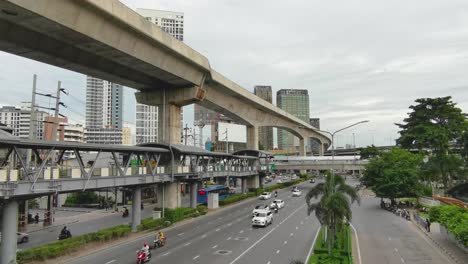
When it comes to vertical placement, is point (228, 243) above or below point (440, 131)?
below

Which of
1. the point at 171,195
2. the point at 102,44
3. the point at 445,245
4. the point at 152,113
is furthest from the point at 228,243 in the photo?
the point at 152,113

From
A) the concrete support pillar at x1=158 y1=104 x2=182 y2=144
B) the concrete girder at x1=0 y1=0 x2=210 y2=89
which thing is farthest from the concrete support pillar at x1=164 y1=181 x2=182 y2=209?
the concrete girder at x1=0 y1=0 x2=210 y2=89

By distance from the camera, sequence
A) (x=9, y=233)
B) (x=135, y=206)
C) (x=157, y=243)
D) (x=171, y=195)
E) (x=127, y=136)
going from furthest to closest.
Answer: (x=127, y=136) → (x=171, y=195) → (x=135, y=206) → (x=157, y=243) → (x=9, y=233)

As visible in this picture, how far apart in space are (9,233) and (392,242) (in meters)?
29.2

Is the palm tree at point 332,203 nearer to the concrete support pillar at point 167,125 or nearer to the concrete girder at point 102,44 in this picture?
the concrete girder at point 102,44

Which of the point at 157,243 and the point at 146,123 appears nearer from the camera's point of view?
the point at 157,243

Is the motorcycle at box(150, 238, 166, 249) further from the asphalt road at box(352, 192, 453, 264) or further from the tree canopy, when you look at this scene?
the tree canopy

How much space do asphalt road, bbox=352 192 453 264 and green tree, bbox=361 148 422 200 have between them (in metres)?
7.61

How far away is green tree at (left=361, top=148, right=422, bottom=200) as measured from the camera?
54281 millimetres

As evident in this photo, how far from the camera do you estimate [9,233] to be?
72.2 feet

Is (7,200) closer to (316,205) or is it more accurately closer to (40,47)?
(40,47)

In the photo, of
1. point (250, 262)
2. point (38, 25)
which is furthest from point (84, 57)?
point (250, 262)

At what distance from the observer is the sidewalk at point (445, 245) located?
26.5 meters

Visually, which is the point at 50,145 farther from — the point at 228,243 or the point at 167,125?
the point at 167,125
